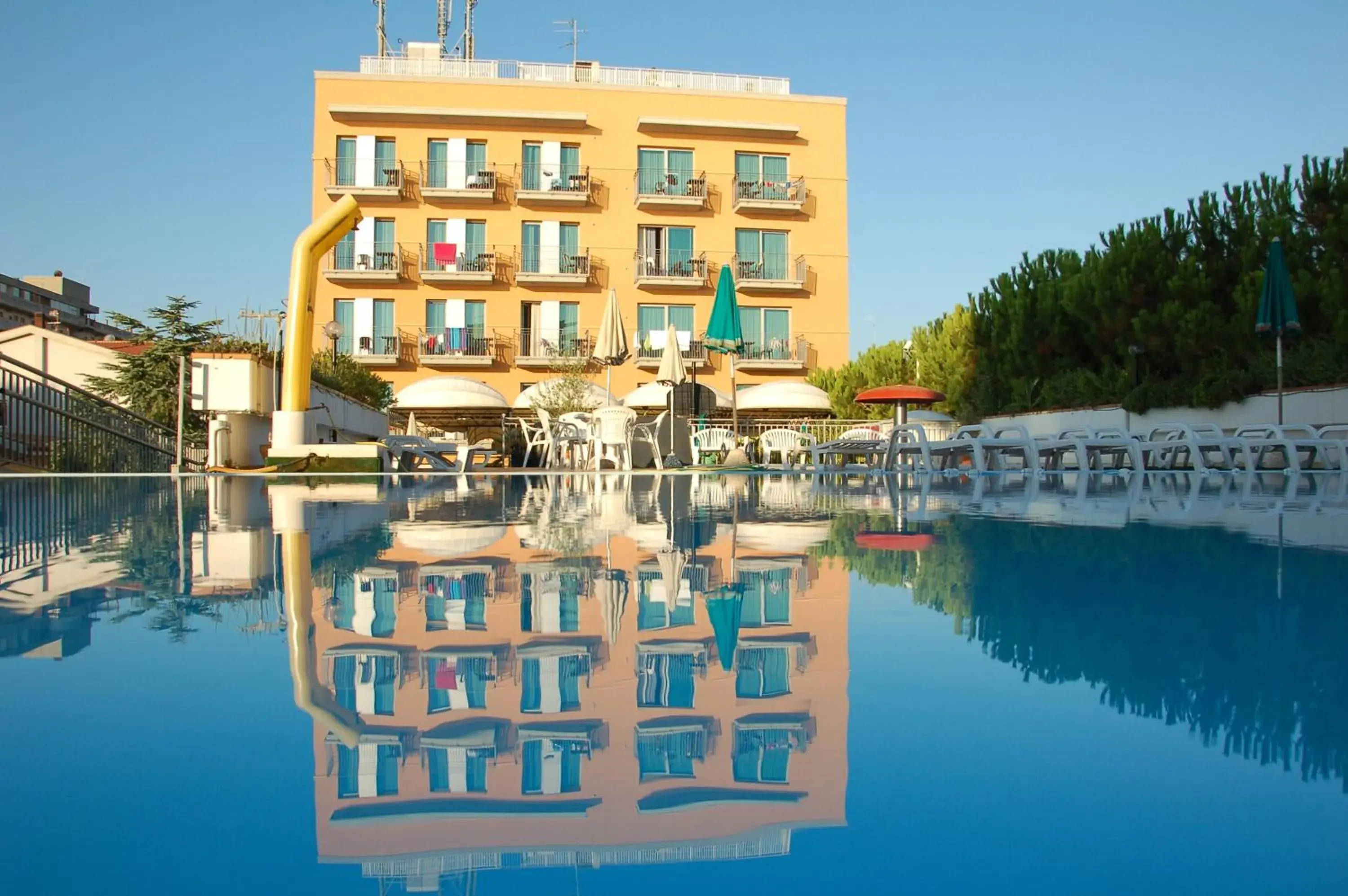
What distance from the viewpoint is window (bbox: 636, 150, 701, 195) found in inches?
1118

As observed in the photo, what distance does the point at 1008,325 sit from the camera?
16.8 meters

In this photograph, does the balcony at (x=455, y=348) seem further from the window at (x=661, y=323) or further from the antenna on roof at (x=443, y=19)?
the antenna on roof at (x=443, y=19)

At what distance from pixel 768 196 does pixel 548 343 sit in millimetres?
7739

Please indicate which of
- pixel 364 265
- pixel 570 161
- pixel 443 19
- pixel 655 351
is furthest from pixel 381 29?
pixel 655 351

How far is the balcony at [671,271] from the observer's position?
2802 cm

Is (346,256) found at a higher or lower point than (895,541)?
higher

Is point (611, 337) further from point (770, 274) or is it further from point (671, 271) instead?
point (770, 274)

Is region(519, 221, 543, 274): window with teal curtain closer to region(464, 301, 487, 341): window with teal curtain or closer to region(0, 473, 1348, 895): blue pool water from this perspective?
region(464, 301, 487, 341): window with teal curtain

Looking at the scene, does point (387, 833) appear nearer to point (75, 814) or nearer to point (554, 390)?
point (75, 814)

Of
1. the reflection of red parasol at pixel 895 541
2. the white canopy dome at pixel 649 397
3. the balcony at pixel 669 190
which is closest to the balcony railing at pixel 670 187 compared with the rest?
the balcony at pixel 669 190

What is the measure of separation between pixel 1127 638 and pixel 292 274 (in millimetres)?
10807

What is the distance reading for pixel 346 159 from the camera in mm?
27562

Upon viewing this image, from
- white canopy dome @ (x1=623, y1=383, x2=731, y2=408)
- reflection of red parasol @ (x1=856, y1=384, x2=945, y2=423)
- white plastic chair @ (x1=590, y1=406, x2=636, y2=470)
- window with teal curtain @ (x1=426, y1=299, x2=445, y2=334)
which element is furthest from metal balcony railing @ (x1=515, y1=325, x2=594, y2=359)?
white plastic chair @ (x1=590, y1=406, x2=636, y2=470)

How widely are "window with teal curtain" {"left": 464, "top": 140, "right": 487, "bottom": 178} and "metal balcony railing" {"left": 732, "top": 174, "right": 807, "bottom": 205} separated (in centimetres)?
714
